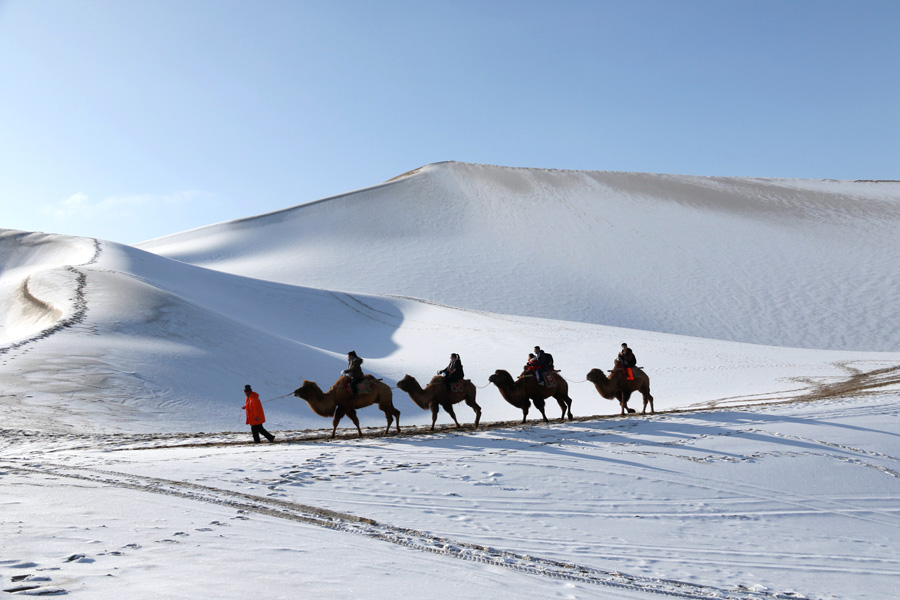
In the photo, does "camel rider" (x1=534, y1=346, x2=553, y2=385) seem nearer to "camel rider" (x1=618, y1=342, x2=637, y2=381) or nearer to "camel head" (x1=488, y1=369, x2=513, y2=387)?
"camel head" (x1=488, y1=369, x2=513, y2=387)

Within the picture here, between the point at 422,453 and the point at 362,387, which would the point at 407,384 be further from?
the point at 422,453

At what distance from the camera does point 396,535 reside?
6758mm

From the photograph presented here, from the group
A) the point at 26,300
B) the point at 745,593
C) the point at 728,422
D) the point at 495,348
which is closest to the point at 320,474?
the point at 745,593

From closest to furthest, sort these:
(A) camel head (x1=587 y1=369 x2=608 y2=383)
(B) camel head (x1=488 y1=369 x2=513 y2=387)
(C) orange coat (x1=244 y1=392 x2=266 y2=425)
A: (C) orange coat (x1=244 y1=392 x2=266 y2=425) < (B) camel head (x1=488 y1=369 x2=513 y2=387) < (A) camel head (x1=587 y1=369 x2=608 y2=383)

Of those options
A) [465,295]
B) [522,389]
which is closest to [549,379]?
[522,389]

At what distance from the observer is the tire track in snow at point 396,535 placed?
5785 millimetres

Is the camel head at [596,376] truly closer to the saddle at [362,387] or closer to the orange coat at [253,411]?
the saddle at [362,387]

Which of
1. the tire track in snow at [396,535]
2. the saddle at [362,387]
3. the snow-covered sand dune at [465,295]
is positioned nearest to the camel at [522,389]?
the saddle at [362,387]

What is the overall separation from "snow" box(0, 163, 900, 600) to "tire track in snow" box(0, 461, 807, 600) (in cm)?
4

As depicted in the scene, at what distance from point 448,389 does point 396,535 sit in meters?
7.46

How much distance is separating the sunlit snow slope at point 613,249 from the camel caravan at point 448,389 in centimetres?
2535

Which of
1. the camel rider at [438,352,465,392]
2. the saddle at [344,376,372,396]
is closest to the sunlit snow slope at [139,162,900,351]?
the camel rider at [438,352,465,392]

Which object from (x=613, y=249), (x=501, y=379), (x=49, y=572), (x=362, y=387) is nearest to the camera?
(x=49, y=572)

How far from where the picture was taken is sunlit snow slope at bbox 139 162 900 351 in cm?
4256
